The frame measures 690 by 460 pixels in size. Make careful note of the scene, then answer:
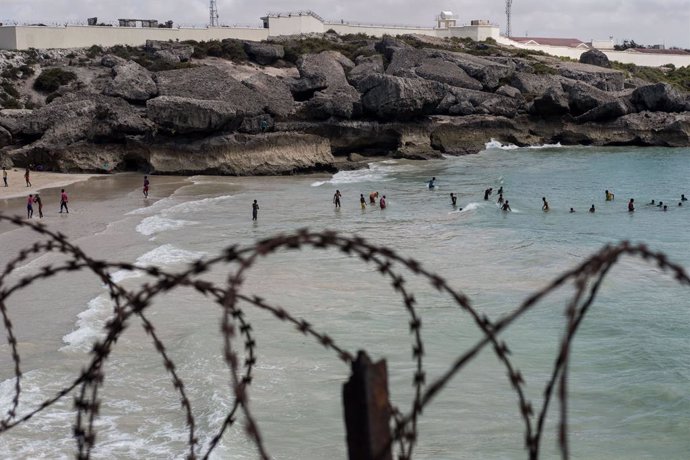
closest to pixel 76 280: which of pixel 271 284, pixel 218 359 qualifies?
pixel 271 284

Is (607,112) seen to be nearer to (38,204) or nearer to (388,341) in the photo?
(38,204)

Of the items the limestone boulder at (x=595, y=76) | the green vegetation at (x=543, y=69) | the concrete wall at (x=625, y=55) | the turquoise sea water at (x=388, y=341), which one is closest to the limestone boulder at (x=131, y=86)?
the turquoise sea water at (x=388, y=341)

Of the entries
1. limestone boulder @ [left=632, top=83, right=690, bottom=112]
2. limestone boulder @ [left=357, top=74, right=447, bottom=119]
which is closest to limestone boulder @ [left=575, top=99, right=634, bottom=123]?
limestone boulder @ [left=632, top=83, right=690, bottom=112]

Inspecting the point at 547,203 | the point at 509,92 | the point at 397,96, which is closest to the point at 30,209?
the point at 547,203

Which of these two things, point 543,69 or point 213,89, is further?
point 543,69

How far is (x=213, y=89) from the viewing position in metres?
55.0

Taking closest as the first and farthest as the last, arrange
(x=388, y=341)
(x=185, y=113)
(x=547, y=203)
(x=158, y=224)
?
(x=388, y=341) < (x=158, y=224) < (x=547, y=203) < (x=185, y=113)

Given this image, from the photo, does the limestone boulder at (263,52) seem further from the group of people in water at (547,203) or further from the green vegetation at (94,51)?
the group of people in water at (547,203)

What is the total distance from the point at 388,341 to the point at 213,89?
4131 cm

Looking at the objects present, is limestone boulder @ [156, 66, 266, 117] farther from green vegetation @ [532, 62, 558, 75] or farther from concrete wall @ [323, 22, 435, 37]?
concrete wall @ [323, 22, 435, 37]

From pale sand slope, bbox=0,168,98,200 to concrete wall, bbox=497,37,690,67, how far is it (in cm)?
8504

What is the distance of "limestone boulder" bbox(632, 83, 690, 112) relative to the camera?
71500mm

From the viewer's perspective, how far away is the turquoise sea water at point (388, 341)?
12.3 meters

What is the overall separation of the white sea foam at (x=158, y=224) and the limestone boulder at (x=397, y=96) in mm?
27998
